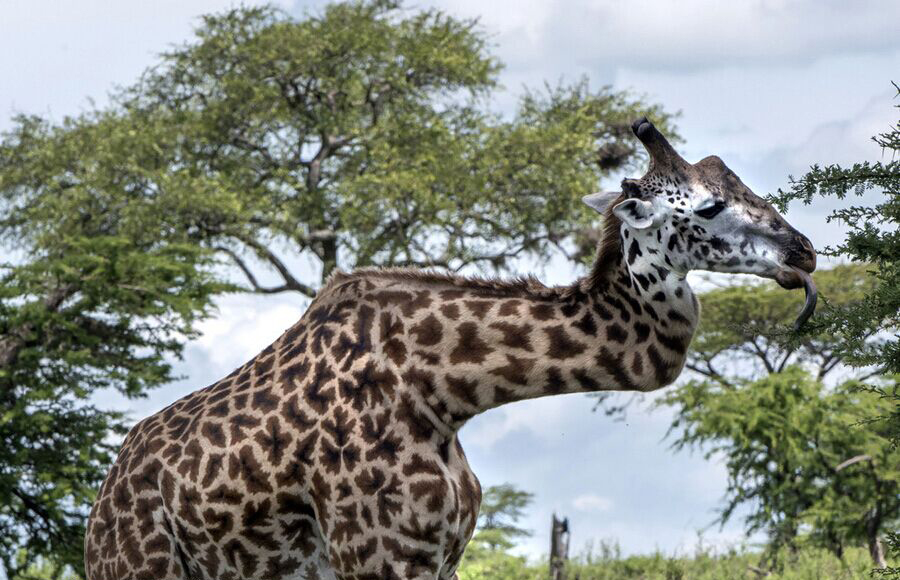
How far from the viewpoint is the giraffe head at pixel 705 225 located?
521cm

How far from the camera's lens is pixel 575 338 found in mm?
5523

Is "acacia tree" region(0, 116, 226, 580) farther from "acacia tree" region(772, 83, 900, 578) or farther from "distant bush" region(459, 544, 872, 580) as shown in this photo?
"acacia tree" region(772, 83, 900, 578)

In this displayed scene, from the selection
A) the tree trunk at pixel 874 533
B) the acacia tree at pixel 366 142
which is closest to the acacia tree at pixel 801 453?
the tree trunk at pixel 874 533

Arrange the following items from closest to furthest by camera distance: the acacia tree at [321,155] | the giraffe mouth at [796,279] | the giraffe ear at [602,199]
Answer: the giraffe mouth at [796,279]
the giraffe ear at [602,199]
the acacia tree at [321,155]

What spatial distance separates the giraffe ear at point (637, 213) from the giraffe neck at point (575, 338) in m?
0.08

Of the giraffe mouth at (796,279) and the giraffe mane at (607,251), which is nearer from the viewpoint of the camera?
the giraffe mouth at (796,279)

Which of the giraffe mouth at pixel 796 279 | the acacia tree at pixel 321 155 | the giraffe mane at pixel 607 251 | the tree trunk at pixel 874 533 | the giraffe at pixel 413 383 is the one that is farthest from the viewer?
the acacia tree at pixel 321 155

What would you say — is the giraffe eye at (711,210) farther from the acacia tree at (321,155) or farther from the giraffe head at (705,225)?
the acacia tree at (321,155)

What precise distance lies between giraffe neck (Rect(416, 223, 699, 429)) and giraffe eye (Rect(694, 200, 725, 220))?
0.22m

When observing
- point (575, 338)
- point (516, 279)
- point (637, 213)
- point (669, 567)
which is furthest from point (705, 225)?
point (669, 567)

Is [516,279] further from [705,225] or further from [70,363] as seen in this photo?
[70,363]

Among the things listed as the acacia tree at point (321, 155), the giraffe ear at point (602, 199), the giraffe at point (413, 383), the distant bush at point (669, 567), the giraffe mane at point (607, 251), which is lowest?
the giraffe at point (413, 383)

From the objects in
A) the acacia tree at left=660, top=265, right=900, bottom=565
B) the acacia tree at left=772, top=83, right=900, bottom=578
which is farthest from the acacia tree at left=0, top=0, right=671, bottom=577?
the acacia tree at left=772, top=83, right=900, bottom=578

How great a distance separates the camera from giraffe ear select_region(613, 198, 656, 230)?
523 centimetres
